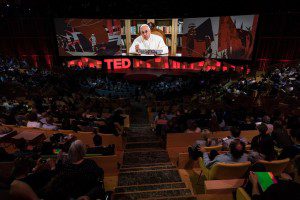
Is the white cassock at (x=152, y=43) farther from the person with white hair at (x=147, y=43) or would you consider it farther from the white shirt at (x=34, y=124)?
the white shirt at (x=34, y=124)

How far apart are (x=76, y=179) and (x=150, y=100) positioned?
11021 millimetres

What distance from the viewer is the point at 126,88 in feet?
48.4

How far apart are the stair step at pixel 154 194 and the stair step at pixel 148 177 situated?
23.1 inches

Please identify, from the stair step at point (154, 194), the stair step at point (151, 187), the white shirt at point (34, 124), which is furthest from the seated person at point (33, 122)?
the stair step at point (154, 194)

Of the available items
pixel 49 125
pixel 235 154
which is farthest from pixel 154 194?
pixel 49 125

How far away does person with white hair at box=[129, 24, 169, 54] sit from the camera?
64.0 feet

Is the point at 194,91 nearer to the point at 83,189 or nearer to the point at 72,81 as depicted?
the point at 72,81

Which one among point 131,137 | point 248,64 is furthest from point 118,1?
point 131,137

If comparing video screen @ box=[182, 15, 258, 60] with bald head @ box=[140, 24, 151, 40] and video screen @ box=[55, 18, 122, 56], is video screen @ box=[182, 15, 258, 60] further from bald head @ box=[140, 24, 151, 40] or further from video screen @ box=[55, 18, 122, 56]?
video screen @ box=[55, 18, 122, 56]

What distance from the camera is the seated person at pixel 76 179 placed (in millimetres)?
2633

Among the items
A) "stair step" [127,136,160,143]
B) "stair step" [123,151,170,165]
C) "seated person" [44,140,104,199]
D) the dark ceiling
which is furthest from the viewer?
the dark ceiling

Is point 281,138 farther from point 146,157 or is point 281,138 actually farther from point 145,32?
point 145,32

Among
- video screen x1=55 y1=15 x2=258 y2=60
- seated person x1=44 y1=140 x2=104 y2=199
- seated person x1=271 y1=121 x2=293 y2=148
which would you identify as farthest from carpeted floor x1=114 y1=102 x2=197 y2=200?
video screen x1=55 y1=15 x2=258 y2=60

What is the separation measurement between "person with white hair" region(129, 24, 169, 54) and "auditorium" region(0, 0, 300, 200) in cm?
9
